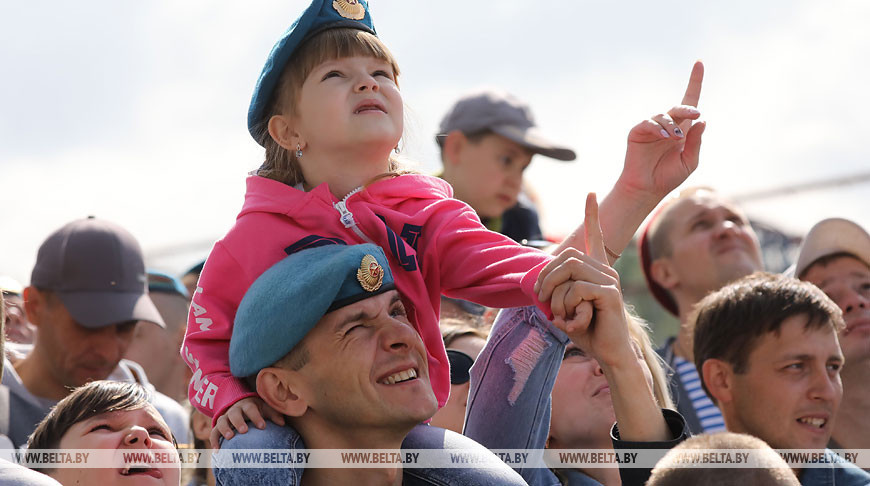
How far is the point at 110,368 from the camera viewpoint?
14.9ft

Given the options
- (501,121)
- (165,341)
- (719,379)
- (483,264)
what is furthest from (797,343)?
(165,341)

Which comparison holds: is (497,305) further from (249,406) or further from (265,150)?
(265,150)

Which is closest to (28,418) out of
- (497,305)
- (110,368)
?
(110,368)

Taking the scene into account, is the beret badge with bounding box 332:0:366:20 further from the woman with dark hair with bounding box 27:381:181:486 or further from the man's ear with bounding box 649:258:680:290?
the man's ear with bounding box 649:258:680:290

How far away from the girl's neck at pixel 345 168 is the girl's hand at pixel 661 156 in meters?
0.70

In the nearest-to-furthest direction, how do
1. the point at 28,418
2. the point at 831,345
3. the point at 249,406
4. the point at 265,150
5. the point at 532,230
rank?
1. the point at 249,406
2. the point at 265,150
3. the point at 831,345
4. the point at 28,418
5. the point at 532,230

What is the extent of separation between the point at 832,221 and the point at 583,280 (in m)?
2.56

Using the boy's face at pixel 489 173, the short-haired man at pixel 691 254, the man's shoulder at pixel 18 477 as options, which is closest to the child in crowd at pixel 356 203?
the man's shoulder at pixel 18 477

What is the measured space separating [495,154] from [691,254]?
1.26 meters

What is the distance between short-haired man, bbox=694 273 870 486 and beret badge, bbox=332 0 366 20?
5.22ft

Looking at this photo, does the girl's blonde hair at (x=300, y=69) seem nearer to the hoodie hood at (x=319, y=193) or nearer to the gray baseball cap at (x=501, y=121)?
the hoodie hood at (x=319, y=193)

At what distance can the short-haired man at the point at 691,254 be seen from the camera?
5.05 m

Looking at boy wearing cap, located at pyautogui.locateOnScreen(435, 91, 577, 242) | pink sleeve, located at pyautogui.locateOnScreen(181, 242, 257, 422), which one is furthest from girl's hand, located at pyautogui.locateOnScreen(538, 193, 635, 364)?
boy wearing cap, located at pyautogui.locateOnScreen(435, 91, 577, 242)

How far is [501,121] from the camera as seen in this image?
6.00 metres
